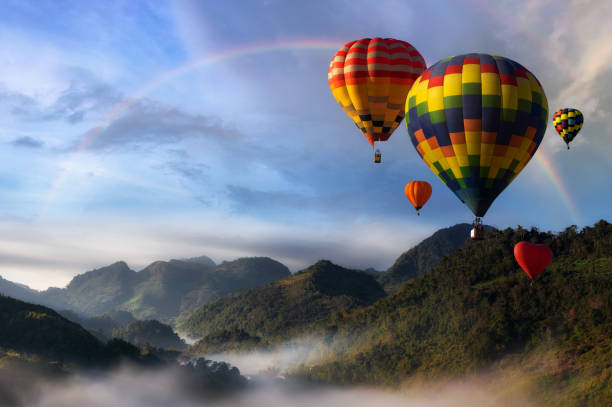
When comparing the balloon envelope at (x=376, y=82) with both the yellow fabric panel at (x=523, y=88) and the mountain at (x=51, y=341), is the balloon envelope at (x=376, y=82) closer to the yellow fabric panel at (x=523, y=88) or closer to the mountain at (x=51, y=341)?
the yellow fabric panel at (x=523, y=88)

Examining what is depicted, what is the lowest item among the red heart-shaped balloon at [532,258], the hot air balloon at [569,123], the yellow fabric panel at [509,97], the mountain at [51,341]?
the mountain at [51,341]

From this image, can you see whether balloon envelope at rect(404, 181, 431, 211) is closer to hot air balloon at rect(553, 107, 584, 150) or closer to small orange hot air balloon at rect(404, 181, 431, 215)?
small orange hot air balloon at rect(404, 181, 431, 215)

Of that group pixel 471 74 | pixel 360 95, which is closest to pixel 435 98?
pixel 471 74

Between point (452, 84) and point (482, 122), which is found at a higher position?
point (452, 84)

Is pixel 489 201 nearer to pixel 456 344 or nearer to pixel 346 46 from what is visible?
pixel 346 46

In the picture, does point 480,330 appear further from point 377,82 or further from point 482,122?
point 482,122

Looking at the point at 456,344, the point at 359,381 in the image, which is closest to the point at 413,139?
the point at 456,344

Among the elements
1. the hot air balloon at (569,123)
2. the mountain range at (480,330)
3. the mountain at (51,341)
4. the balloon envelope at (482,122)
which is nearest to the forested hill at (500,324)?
the mountain range at (480,330)
